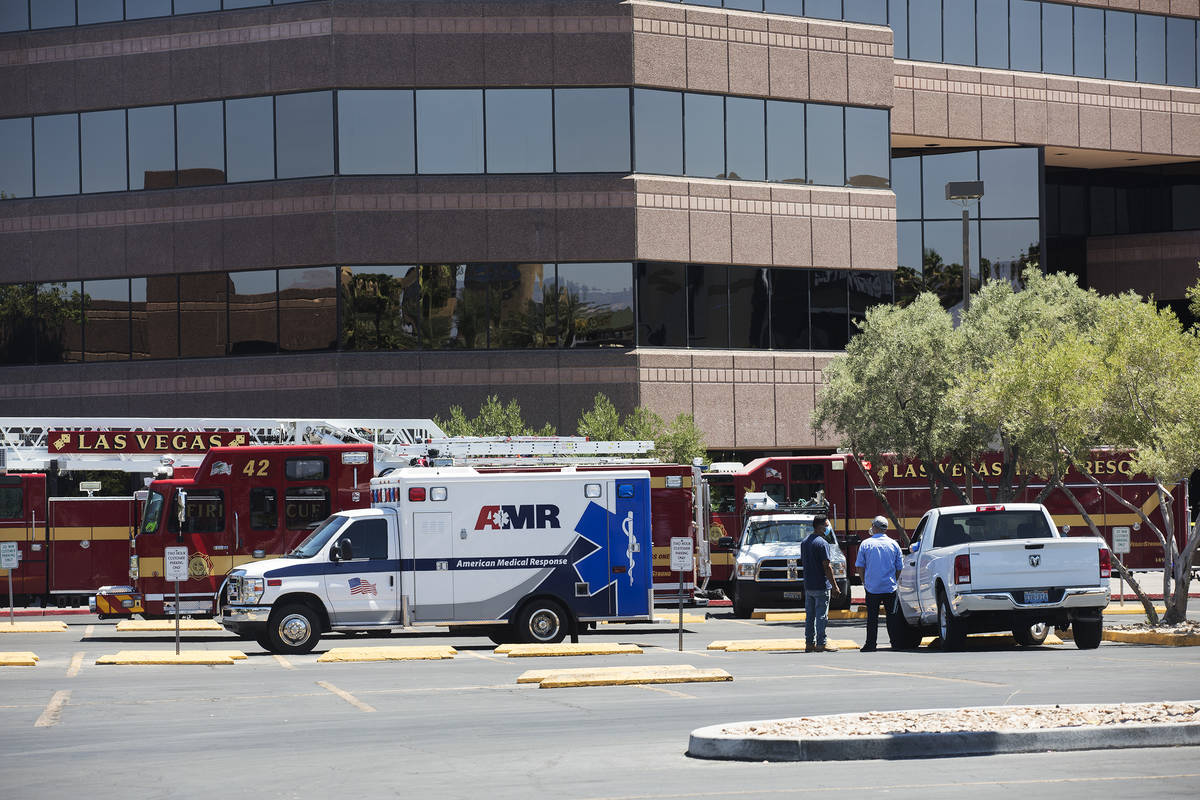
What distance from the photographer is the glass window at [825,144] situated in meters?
45.2

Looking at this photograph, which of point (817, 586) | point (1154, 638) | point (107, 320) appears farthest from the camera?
point (107, 320)

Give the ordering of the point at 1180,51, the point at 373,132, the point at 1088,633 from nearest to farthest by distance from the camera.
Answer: the point at 1088,633 < the point at 373,132 < the point at 1180,51

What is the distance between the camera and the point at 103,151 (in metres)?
44.7

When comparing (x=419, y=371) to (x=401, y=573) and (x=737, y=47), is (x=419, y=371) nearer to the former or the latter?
(x=737, y=47)

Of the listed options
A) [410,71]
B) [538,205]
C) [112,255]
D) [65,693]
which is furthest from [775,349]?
[65,693]

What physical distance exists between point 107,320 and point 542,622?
25.0m

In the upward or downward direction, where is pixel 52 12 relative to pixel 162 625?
upward

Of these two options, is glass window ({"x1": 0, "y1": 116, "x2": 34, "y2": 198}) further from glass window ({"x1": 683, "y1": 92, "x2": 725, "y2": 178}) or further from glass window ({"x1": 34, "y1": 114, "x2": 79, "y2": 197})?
glass window ({"x1": 683, "y1": 92, "x2": 725, "y2": 178})

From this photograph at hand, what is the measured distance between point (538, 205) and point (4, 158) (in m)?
15.9

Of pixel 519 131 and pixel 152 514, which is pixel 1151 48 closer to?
pixel 519 131

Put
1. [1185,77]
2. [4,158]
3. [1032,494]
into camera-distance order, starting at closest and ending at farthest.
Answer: [1032,494] → [4,158] → [1185,77]

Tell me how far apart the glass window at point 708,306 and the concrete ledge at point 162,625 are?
59.4 ft

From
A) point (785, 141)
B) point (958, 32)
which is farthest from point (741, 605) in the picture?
point (958, 32)

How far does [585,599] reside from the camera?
78.9ft
